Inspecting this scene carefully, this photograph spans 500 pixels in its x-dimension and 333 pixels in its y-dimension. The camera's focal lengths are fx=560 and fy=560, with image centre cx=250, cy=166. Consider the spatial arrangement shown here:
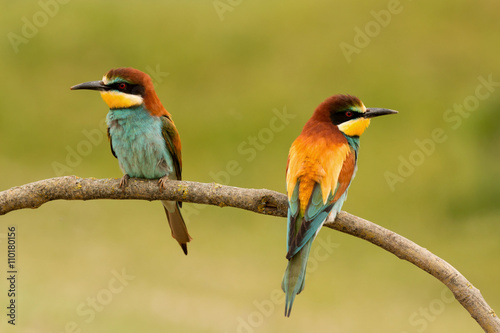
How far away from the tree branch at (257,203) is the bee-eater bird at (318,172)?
2.9 inches

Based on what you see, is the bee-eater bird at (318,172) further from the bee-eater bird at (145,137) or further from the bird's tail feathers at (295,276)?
the bee-eater bird at (145,137)

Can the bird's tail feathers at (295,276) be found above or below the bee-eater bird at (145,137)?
→ below

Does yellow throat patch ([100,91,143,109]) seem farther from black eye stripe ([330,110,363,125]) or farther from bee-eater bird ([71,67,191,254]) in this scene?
black eye stripe ([330,110,363,125])

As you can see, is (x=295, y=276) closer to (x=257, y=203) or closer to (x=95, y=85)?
(x=257, y=203)

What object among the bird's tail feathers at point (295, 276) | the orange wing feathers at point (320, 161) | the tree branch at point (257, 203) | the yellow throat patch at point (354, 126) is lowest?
the bird's tail feathers at point (295, 276)

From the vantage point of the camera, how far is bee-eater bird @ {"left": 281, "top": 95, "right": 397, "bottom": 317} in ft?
6.61

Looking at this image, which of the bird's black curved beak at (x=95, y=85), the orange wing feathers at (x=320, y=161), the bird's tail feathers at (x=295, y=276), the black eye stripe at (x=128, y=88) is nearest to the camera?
the bird's tail feathers at (x=295, y=276)

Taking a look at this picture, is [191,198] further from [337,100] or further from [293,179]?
[337,100]

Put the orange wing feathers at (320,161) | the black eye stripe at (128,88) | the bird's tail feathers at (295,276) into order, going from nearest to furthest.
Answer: the bird's tail feathers at (295,276) → the orange wing feathers at (320,161) → the black eye stripe at (128,88)

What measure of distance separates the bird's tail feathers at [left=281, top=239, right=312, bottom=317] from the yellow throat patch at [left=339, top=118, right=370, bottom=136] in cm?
55

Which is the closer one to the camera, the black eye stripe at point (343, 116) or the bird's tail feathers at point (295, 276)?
the bird's tail feathers at point (295, 276)

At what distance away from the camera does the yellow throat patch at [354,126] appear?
91.0 inches

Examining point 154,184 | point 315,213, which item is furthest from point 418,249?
point 154,184

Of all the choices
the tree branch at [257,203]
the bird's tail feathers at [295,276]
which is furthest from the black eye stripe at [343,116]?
the bird's tail feathers at [295,276]
